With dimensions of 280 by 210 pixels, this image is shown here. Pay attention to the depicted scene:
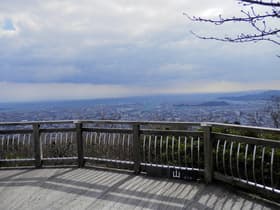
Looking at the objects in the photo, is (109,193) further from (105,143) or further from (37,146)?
(37,146)

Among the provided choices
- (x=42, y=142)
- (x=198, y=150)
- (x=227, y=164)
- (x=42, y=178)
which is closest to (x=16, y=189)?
(x=42, y=178)

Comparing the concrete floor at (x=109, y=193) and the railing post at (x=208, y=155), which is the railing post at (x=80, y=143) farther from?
the railing post at (x=208, y=155)

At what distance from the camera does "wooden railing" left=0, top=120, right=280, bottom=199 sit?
19.1ft

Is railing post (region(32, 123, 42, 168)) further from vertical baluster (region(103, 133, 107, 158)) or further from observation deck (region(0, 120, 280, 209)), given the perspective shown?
vertical baluster (region(103, 133, 107, 158))

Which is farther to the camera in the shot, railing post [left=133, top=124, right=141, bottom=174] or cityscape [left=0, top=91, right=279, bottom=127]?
cityscape [left=0, top=91, right=279, bottom=127]

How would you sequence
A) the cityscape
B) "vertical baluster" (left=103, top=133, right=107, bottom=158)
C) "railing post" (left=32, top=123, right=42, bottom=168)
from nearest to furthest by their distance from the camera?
"vertical baluster" (left=103, top=133, right=107, bottom=158)
"railing post" (left=32, top=123, right=42, bottom=168)
the cityscape

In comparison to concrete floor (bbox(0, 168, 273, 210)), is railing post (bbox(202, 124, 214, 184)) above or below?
above

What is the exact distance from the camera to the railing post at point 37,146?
8.63 meters

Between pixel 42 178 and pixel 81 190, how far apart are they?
1.39 meters

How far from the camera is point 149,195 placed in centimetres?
600

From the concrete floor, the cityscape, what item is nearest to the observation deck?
the concrete floor

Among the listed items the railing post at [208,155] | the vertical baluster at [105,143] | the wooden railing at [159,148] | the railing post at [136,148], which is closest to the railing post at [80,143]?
the wooden railing at [159,148]

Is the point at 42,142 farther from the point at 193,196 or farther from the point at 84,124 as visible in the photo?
the point at 193,196

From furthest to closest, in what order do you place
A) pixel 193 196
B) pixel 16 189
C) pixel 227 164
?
pixel 16 189 → pixel 227 164 → pixel 193 196
